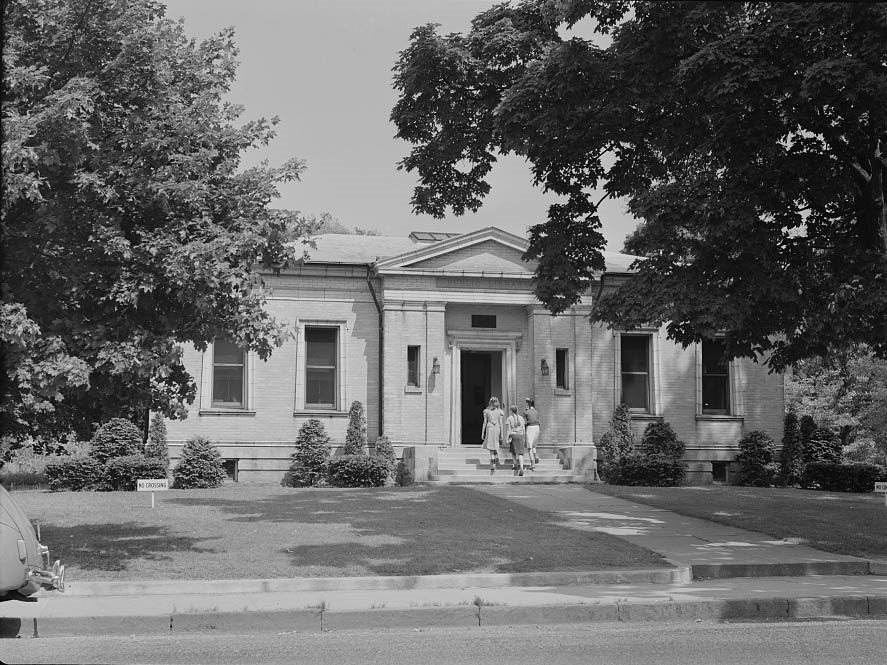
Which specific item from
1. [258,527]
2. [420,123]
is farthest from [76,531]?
[420,123]

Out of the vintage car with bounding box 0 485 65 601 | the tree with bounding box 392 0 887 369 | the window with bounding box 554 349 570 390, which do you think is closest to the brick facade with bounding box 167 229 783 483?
the window with bounding box 554 349 570 390

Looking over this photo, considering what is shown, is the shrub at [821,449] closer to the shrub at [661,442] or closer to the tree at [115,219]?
the shrub at [661,442]

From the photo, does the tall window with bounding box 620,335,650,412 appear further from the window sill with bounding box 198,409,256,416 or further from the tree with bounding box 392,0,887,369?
the tree with bounding box 392,0,887,369

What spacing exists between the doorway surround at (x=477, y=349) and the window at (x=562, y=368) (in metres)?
1.12

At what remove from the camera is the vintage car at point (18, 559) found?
727cm

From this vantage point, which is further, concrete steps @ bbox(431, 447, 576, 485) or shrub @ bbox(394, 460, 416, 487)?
shrub @ bbox(394, 460, 416, 487)

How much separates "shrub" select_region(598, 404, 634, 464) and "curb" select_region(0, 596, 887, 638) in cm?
1582

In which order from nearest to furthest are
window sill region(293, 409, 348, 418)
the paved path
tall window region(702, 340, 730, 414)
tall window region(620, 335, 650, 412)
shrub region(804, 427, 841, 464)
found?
the paved path → window sill region(293, 409, 348, 418) → shrub region(804, 427, 841, 464) → tall window region(620, 335, 650, 412) → tall window region(702, 340, 730, 414)

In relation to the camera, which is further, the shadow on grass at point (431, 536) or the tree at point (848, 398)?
the tree at point (848, 398)

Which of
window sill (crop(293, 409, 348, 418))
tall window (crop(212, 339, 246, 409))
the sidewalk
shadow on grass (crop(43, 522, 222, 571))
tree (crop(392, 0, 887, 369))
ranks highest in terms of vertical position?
tree (crop(392, 0, 887, 369))

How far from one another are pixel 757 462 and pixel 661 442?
9.11ft

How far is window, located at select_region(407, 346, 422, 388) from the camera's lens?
26.3 metres

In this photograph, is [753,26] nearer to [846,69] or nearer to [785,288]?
[846,69]

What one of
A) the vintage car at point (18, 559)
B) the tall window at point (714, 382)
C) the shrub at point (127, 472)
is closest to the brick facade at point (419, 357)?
the tall window at point (714, 382)
